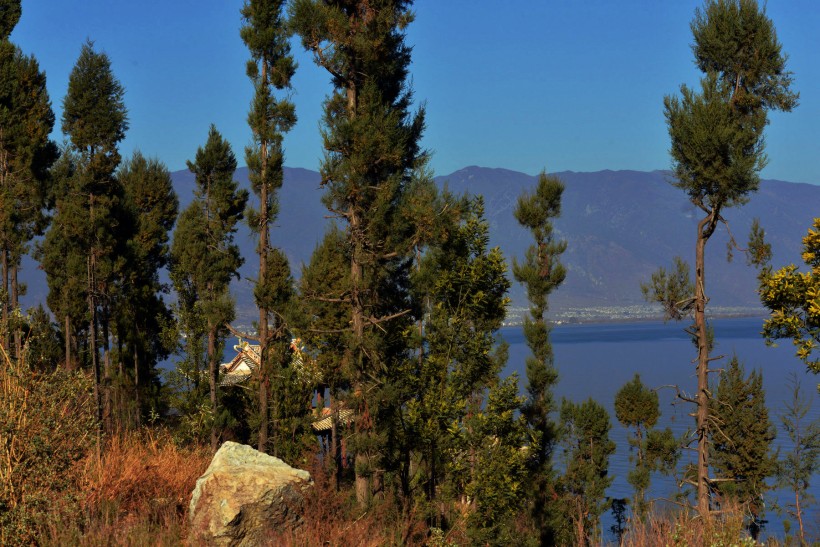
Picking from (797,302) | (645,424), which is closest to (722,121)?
(797,302)

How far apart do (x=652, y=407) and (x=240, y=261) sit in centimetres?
2537

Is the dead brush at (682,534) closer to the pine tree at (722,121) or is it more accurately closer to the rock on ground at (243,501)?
the rock on ground at (243,501)

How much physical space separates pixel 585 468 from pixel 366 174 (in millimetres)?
26567

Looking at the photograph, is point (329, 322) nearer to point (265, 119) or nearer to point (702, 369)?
point (265, 119)

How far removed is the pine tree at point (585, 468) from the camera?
37.9 meters

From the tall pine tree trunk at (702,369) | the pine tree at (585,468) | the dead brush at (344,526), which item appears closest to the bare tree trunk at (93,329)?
the dead brush at (344,526)

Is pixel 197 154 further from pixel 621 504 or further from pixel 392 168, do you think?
pixel 621 504

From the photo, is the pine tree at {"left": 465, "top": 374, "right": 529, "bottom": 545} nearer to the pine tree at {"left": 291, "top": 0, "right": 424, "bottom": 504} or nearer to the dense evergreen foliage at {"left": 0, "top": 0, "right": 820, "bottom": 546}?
the dense evergreen foliage at {"left": 0, "top": 0, "right": 820, "bottom": 546}

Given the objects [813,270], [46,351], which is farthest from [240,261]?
[813,270]

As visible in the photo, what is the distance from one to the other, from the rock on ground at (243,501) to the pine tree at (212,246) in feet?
65.0

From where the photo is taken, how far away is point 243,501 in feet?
42.5

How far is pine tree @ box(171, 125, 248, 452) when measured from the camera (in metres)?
34.9

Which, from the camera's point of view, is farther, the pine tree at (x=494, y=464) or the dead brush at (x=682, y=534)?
the pine tree at (x=494, y=464)

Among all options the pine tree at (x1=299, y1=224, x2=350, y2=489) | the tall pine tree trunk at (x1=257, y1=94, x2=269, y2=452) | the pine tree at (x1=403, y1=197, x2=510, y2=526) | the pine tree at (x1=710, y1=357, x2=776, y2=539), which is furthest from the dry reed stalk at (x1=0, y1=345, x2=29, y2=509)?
the pine tree at (x1=710, y1=357, x2=776, y2=539)
